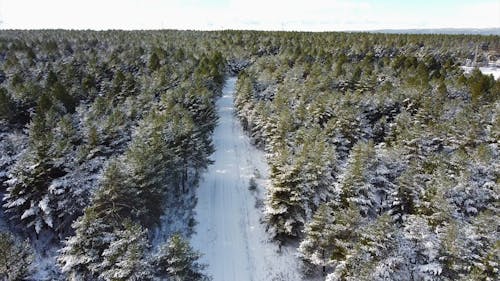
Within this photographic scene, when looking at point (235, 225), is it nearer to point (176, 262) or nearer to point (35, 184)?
point (176, 262)

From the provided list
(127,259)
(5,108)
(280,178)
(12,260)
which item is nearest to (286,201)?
(280,178)

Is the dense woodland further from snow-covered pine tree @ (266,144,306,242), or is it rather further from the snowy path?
the snowy path

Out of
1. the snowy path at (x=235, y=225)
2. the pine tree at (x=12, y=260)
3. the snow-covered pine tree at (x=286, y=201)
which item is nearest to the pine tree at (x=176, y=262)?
the snowy path at (x=235, y=225)

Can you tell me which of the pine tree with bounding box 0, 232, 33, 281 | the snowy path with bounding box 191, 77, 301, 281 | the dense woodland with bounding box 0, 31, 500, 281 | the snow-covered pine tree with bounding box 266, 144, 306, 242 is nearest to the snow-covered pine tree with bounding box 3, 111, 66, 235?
the dense woodland with bounding box 0, 31, 500, 281

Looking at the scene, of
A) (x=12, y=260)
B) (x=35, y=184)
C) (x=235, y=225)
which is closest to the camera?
(x=12, y=260)

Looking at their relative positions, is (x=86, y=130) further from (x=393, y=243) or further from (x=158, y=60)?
(x=158, y=60)
